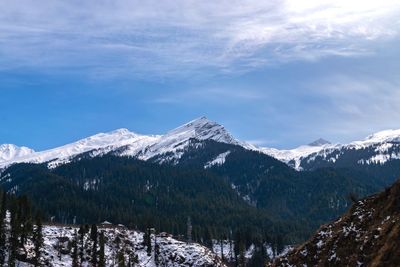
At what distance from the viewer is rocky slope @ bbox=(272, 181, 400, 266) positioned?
200 feet

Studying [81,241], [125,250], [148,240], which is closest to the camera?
[81,241]

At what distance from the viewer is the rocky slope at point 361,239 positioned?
60856mm

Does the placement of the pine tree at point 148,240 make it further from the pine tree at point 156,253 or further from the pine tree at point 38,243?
the pine tree at point 38,243

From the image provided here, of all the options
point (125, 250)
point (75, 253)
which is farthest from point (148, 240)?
point (75, 253)

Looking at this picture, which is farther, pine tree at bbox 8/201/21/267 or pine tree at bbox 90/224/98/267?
pine tree at bbox 90/224/98/267

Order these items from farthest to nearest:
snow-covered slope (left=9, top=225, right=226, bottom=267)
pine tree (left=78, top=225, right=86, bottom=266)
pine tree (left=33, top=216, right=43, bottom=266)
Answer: pine tree (left=78, top=225, right=86, bottom=266)
snow-covered slope (left=9, top=225, right=226, bottom=267)
pine tree (left=33, top=216, right=43, bottom=266)

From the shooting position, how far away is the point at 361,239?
68.9m

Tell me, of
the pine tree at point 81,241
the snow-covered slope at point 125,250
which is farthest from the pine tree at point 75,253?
the pine tree at point 81,241

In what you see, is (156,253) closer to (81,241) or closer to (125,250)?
(125,250)

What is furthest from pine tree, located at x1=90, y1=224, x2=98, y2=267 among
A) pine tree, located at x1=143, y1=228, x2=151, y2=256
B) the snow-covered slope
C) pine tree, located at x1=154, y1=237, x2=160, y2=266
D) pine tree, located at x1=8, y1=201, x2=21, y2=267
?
pine tree, located at x1=8, y1=201, x2=21, y2=267

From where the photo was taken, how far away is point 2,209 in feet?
518

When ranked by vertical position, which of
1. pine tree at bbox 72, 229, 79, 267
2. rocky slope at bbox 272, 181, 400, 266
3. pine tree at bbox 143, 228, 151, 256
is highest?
pine tree at bbox 143, 228, 151, 256

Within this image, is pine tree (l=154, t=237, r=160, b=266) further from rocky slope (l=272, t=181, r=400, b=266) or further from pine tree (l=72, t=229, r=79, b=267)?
rocky slope (l=272, t=181, r=400, b=266)

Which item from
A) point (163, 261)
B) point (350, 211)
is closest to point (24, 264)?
point (163, 261)
